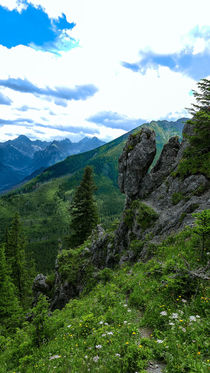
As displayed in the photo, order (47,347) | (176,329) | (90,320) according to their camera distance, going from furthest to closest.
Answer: (90,320), (47,347), (176,329)

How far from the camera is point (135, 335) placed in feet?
21.5

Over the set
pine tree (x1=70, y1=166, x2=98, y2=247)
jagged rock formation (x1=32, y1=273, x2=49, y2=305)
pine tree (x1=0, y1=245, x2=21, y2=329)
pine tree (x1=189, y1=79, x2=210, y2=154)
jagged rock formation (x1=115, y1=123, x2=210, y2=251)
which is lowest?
jagged rock formation (x1=32, y1=273, x2=49, y2=305)

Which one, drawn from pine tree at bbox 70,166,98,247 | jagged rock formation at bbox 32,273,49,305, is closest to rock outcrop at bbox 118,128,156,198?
pine tree at bbox 70,166,98,247

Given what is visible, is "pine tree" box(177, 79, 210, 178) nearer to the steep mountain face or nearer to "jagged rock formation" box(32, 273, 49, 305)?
the steep mountain face

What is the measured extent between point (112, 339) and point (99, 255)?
65.2 ft

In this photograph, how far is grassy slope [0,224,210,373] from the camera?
530 centimetres

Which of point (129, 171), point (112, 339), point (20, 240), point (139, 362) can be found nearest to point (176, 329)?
point (139, 362)

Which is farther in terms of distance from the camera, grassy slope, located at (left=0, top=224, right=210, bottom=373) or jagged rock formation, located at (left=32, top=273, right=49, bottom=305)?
jagged rock formation, located at (left=32, top=273, right=49, bottom=305)

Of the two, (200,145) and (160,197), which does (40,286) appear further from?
(200,145)

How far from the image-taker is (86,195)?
124 ft

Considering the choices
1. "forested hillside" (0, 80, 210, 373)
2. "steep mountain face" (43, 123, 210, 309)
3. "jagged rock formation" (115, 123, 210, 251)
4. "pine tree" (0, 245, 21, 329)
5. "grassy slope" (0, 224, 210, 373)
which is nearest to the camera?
"grassy slope" (0, 224, 210, 373)

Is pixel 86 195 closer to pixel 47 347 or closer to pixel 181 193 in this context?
pixel 181 193

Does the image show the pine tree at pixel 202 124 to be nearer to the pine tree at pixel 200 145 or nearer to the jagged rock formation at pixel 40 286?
the pine tree at pixel 200 145

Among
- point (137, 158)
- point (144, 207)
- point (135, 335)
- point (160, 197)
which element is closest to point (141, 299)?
point (135, 335)
